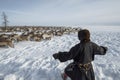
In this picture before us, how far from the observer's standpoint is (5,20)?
51406 millimetres

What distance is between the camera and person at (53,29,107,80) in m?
3.31

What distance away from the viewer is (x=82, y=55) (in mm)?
3381

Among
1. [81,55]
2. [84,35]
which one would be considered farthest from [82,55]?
[84,35]

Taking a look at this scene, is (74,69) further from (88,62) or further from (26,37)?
(26,37)

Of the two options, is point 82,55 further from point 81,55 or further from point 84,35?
point 84,35

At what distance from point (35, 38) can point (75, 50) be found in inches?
536

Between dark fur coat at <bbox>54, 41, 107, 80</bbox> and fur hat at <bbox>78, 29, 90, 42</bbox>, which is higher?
fur hat at <bbox>78, 29, 90, 42</bbox>

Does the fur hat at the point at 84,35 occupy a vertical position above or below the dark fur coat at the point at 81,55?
above

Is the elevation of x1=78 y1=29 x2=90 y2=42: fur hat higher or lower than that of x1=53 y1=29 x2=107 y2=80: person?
higher

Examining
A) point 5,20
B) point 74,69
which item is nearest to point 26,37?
point 74,69

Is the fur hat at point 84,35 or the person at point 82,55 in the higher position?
the fur hat at point 84,35

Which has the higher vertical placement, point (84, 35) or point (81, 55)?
point (84, 35)

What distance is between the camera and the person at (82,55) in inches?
130

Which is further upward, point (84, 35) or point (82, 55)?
point (84, 35)
